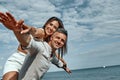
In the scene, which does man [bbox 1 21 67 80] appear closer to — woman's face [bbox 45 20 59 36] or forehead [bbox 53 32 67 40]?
forehead [bbox 53 32 67 40]

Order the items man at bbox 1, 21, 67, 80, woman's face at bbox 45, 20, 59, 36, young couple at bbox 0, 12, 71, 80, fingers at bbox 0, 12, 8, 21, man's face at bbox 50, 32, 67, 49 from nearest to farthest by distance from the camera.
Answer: fingers at bbox 0, 12, 8, 21
young couple at bbox 0, 12, 71, 80
man at bbox 1, 21, 67, 80
man's face at bbox 50, 32, 67, 49
woman's face at bbox 45, 20, 59, 36

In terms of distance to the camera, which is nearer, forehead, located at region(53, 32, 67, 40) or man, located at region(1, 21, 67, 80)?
man, located at region(1, 21, 67, 80)

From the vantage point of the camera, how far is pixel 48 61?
5.08m

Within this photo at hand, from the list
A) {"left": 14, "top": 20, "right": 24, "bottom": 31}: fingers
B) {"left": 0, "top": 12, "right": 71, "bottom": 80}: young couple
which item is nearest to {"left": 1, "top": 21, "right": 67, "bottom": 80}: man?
{"left": 0, "top": 12, "right": 71, "bottom": 80}: young couple

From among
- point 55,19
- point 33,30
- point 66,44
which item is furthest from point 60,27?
point 33,30

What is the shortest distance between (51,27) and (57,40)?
2.41ft

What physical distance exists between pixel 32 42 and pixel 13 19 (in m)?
0.53

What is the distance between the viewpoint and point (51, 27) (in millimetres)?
5855

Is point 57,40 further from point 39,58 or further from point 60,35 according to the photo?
point 39,58

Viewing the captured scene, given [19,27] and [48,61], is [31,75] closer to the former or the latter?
[48,61]

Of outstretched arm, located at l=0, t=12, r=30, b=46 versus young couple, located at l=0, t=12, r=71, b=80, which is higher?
outstretched arm, located at l=0, t=12, r=30, b=46

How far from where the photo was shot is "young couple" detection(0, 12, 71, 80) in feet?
13.7

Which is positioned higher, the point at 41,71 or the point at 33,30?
the point at 33,30

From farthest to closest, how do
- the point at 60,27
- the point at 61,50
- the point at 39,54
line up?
the point at 60,27 < the point at 61,50 < the point at 39,54
